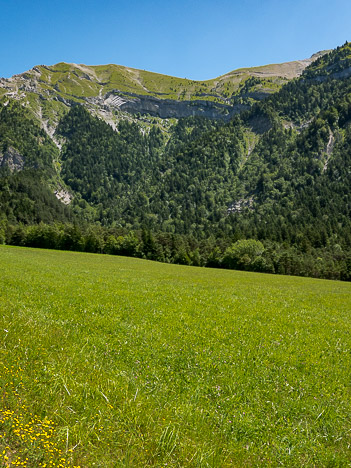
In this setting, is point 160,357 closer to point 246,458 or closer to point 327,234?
point 246,458

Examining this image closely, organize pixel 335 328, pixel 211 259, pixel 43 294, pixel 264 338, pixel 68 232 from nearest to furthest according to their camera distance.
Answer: pixel 264 338, pixel 335 328, pixel 43 294, pixel 68 232, pixel 211 259

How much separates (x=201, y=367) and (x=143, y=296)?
11.0 metres

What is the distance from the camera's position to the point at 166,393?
677 cm

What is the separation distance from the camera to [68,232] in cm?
12775

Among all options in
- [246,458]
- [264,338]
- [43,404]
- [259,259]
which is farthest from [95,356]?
[259,259]

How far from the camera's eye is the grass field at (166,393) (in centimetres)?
477

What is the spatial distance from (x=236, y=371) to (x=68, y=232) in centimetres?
13094

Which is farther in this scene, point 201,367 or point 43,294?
point 43,294

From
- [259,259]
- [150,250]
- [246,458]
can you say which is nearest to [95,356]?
[246,458]

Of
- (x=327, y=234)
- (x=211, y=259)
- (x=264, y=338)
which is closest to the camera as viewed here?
(x=264, y=338)

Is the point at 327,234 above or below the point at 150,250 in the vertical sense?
above

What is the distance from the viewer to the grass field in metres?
4.77

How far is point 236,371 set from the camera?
321 inches

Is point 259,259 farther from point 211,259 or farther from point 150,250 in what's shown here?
point 150,250
